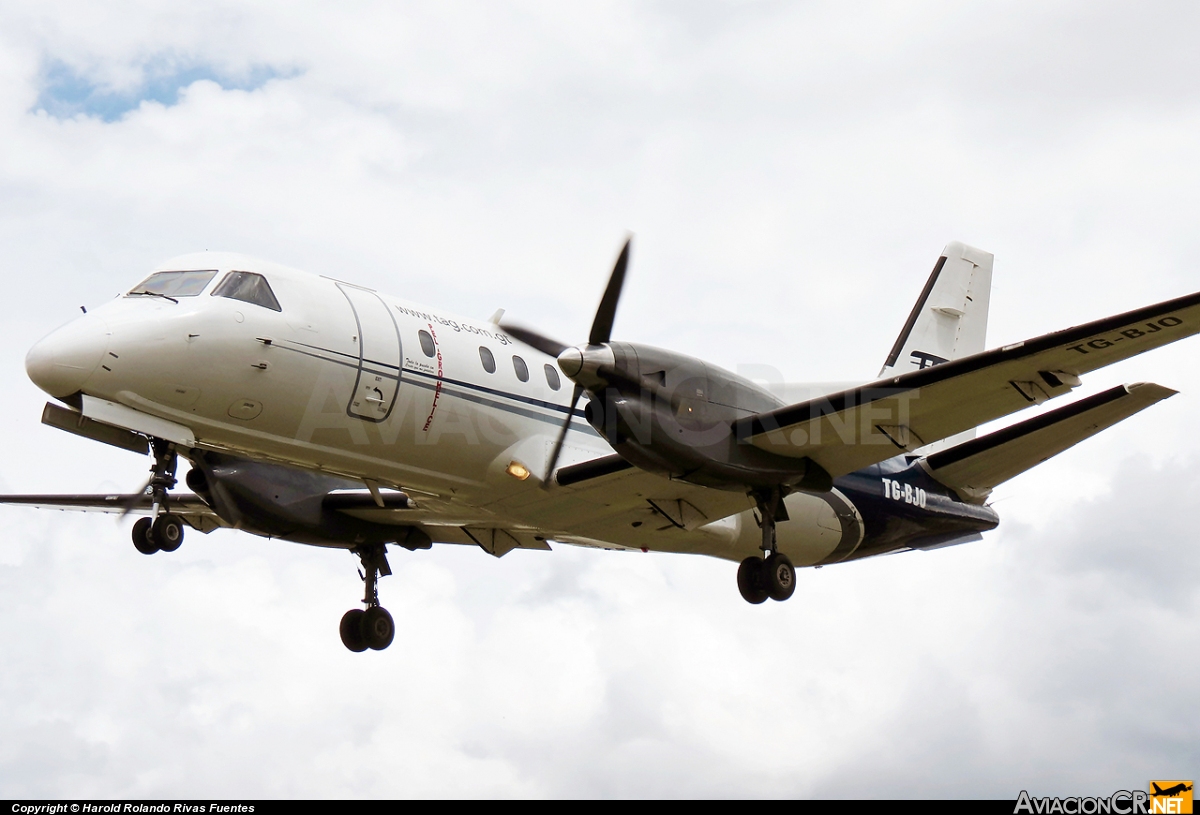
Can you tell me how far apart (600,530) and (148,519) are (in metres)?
5.06

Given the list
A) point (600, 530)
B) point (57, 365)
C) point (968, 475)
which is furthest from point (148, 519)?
point (968, 475)

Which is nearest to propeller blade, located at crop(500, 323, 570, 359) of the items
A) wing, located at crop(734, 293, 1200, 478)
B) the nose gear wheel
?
wing, located at crop(734, 293, 1200, 478)

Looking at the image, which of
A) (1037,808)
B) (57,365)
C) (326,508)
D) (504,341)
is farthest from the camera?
(326,508)

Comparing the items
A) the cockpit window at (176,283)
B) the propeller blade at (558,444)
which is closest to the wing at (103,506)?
the cockpit window at (176,283)

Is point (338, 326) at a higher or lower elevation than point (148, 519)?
higher

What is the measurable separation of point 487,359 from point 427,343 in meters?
0.77

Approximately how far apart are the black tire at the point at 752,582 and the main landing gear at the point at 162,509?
5.77 m

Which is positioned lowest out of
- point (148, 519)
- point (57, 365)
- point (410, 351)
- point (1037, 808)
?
point (1037, 808)

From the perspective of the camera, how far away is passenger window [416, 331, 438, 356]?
12469mm

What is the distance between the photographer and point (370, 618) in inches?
640

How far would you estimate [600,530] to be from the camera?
1441 centimetres

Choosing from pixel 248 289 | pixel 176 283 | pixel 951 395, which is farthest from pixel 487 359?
pixel 951 395

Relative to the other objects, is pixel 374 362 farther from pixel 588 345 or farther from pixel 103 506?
pixel 103 506

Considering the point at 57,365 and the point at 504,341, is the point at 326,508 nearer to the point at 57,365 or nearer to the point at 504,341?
the point at 504,341
